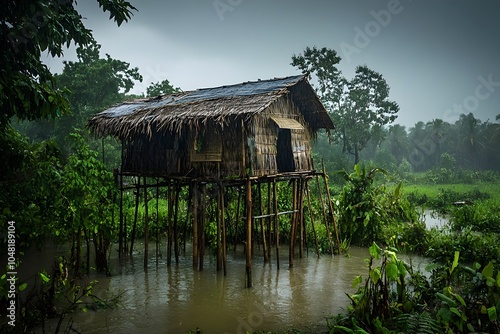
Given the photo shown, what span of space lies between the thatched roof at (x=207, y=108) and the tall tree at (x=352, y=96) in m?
17.7

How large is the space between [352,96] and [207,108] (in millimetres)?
21931

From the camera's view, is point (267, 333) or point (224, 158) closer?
point (267, 333)

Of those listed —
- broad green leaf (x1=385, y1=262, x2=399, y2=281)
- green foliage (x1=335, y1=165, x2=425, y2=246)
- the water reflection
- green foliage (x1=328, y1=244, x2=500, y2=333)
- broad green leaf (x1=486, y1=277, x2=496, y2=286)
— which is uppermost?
green foliage (x1=335, y1=165, x2=425, y2=246)

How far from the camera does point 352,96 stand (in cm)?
2983

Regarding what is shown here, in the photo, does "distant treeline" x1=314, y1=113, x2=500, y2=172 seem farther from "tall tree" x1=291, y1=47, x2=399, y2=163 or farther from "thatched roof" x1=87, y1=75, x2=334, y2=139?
"thatched roof" x1=87, y1=75, x2=334, y2=139

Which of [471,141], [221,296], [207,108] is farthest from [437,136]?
[221,296]

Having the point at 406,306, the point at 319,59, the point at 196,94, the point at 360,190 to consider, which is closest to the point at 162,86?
the point at 319,59

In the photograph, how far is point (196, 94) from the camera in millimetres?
12523

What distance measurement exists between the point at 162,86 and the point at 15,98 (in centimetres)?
2169

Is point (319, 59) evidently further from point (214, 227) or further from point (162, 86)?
point (214, 227)

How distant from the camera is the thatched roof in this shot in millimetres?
9633

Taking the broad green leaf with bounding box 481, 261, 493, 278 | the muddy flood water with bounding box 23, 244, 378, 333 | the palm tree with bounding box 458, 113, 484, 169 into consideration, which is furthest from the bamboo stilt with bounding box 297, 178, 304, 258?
the palm tree with bounding box 458, 113, 484, 169

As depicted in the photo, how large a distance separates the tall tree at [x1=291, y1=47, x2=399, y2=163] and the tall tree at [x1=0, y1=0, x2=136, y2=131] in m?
23.8

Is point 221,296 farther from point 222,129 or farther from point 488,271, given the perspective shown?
point 488,271
